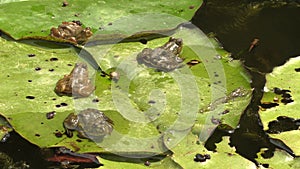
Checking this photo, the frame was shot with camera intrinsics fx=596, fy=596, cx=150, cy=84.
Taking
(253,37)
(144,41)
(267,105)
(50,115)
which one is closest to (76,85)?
(50,115)

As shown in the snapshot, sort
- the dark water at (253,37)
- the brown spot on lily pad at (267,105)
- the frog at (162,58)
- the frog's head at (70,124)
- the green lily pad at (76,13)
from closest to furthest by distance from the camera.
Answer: the frog's head at (70,124)
the dark water at (253,37)
the brown spot on lily pad at (267,105)
the frog at (162,58)
the green lily pad at (76,13)

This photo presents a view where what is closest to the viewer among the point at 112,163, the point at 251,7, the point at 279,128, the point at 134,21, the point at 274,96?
the point at 112,163

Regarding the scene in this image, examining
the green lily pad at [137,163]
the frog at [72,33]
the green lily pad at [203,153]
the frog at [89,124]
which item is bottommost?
the green lily pad at [137,163]

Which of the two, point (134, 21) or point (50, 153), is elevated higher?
point (134, 21)

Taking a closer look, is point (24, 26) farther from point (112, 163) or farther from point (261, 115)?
point (261, 115)

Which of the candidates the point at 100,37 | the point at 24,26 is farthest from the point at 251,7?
the point at 24,26

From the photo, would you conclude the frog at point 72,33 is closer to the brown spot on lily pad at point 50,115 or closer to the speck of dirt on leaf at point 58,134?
the brown spot on lily pad at point 50,115

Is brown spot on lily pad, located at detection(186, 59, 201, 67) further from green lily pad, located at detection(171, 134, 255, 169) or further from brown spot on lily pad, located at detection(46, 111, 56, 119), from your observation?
brown spot on lily pad, located at detection(46, 111, 56, 119)

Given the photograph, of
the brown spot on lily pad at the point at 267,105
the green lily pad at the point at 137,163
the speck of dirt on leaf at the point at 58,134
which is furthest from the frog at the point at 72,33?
the brown spot on lily pad at the point at 267,105
